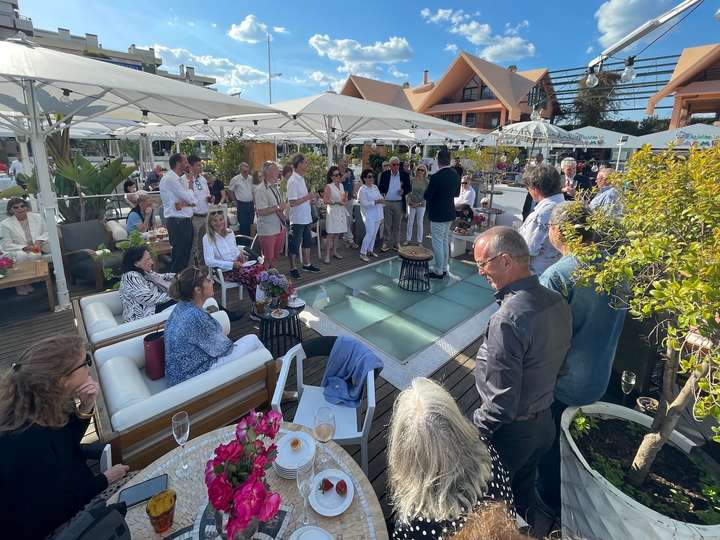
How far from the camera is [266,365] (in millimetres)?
2717

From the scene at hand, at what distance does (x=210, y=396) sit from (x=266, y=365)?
452mm

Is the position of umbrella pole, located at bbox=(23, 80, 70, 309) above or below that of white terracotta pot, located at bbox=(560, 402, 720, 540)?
above

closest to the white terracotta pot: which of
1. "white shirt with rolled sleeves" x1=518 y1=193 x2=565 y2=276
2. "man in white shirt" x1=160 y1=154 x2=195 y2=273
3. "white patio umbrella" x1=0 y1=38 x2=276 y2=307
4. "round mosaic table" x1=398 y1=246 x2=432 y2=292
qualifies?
"white shirt with rolled sleeves" x1=518 y1=193 x2=565 y2=276

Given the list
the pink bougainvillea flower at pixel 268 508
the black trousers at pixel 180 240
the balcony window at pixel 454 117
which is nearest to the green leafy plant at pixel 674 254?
the pink bougainvillea flower at pixel 268 508

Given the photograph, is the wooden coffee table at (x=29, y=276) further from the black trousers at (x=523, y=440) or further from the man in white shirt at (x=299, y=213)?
the black trousers at (x=523, y=440)

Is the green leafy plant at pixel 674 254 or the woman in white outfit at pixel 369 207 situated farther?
the woman in white outfit at pixel 369 207

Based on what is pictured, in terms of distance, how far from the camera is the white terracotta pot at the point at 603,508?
5.13ft

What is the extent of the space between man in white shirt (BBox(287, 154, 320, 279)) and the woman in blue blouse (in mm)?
3274

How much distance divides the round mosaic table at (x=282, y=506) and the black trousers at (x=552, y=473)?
1.42 metres

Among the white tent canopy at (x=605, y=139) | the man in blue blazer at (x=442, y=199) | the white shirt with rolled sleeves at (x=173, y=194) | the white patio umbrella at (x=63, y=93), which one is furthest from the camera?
the white tent canopy at (x=605, y=139)

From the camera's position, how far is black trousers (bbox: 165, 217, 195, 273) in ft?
17.6

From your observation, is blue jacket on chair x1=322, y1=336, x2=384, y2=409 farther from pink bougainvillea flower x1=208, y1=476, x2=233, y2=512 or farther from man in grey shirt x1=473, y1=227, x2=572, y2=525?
pink bougainvillea flower x1=208, y1=476, x2=233, y2=512

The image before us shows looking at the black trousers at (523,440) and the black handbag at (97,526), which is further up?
the black handbag at (97,526)

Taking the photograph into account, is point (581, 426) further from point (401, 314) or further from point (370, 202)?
point (370, 202)
